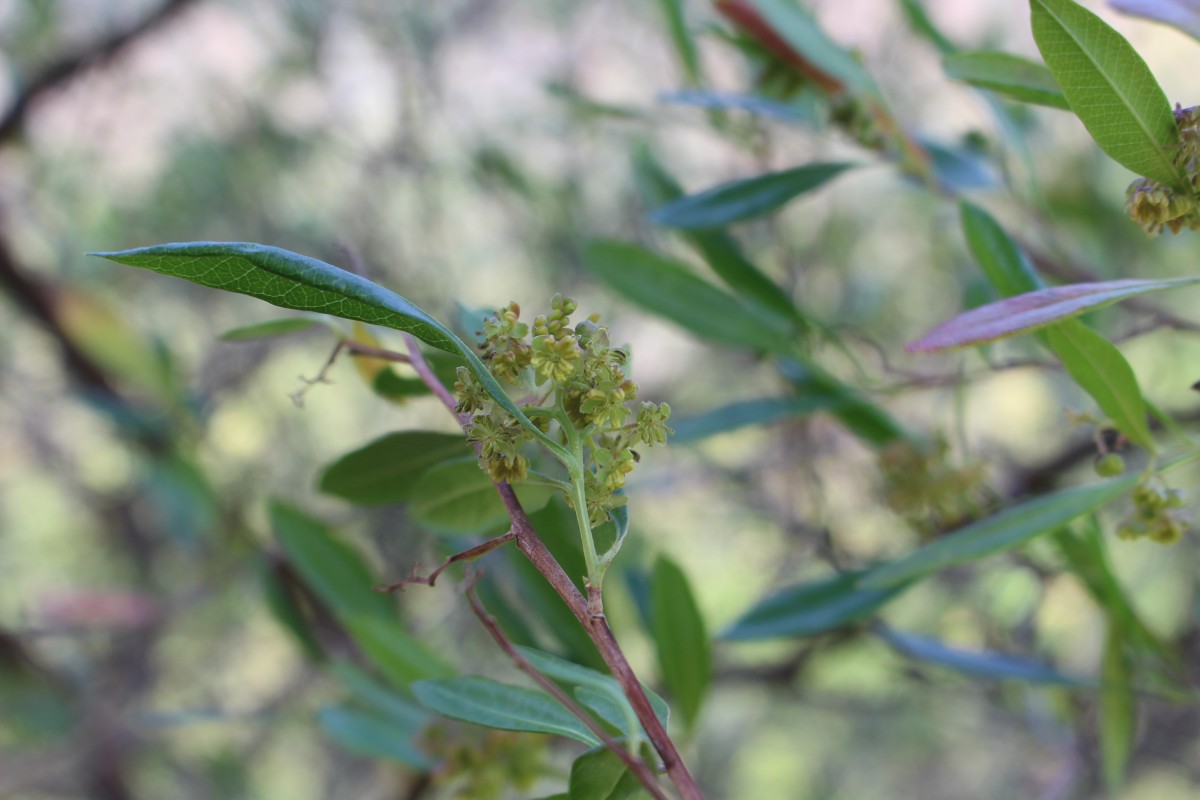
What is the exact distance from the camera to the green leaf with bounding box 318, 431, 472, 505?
527 mm

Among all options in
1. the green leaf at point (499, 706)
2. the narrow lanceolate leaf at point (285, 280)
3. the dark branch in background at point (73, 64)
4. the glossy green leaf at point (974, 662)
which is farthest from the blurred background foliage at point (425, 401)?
the narrow lanceolate leaf at point (285, 280)

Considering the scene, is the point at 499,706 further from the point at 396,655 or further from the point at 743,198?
the point at 743,198

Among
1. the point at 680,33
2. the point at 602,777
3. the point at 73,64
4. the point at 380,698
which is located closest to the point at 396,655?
the point at 380,698

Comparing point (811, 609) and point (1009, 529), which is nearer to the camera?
point (1009, 529)

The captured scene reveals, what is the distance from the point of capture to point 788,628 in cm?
77

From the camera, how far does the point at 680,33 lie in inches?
37.0

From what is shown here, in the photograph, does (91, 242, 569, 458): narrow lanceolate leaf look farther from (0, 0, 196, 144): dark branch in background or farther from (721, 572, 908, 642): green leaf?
(0, 0, 196, 144): dark branch in background

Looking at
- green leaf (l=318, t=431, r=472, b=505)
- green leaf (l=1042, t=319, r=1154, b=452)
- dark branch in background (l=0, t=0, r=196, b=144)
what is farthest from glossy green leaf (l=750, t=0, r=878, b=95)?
dark branch in background (l=0, t=0, r=196, b=144)

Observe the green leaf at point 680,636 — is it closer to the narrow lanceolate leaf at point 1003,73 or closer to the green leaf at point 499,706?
the green leaf at point 499,706

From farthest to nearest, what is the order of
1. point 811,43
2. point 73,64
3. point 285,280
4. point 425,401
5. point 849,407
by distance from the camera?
point 73,64 < point 425,401 < point 849,407 < point 811,43 < point 285,280

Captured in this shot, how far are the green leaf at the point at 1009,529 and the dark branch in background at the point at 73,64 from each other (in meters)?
1.75

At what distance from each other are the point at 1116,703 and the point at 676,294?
0.46 metres

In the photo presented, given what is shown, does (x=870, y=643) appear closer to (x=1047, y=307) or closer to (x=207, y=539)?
(x=207, y=539)

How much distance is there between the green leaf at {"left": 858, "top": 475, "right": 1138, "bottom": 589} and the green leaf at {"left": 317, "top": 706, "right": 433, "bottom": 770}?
0.44 meters
